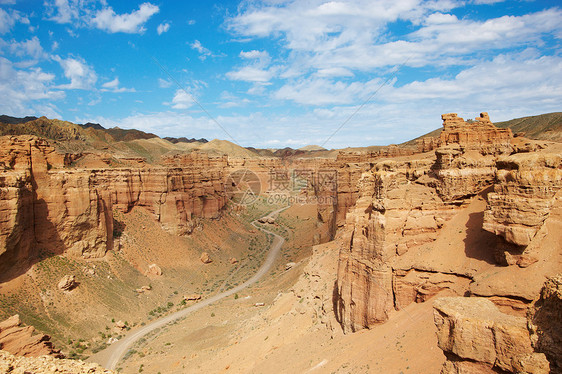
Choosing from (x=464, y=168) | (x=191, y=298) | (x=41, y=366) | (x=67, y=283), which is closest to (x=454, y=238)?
(x=464, y=168)

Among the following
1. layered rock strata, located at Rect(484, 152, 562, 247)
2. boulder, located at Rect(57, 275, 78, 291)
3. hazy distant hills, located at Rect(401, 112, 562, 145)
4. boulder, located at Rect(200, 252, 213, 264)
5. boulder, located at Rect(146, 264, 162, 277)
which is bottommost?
boulder, located at Rect(200, 252, 213, 264)

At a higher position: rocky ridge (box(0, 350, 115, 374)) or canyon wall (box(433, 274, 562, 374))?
canyon wall (box(433, 274, 562, 374))

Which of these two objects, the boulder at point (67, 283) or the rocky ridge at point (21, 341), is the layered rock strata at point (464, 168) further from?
the boulder at point (67, 283)

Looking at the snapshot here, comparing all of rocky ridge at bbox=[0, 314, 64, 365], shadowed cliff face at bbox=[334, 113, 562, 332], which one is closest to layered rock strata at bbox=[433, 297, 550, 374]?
shadowed cliff face at bbox=[334, 113, 562, 332]

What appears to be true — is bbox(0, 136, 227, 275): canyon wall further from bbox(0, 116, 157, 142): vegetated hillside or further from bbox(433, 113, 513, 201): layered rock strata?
bbox(0, 116, 157, 142): vegetated hillside

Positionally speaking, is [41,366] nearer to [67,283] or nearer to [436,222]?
[436,222]

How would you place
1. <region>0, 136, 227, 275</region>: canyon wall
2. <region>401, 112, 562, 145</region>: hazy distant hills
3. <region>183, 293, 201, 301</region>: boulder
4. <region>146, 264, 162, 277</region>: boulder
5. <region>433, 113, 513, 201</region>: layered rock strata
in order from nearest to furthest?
<region>433, 113, 513, 201</region>: layered rock strata < <region>0, 136, 227, 275</region>: canyon wall < <region>183, 293, 201, 301</region>: boulder < <region>146, 264, 162, 277</region>: boulder < <region>401, 112, 562, 145</region>: hazy distant hills
